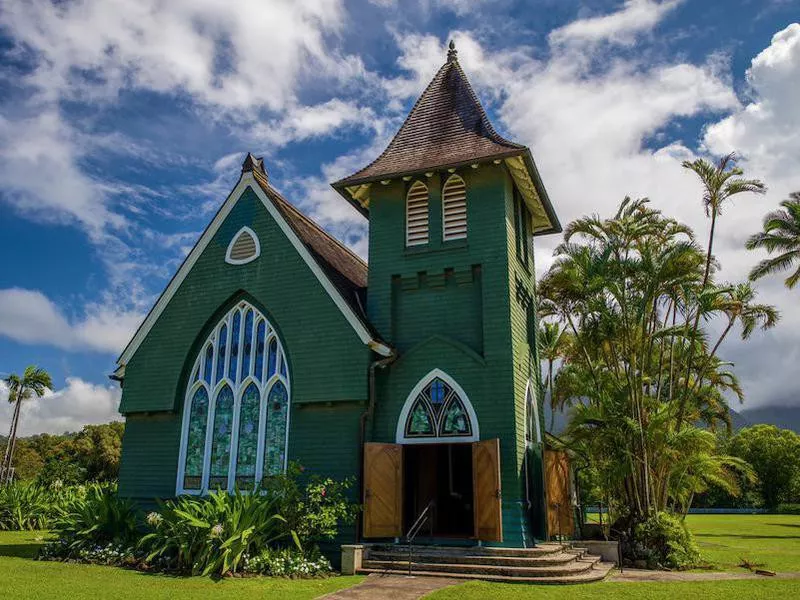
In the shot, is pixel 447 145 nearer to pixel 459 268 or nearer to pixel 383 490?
pixel 459 268

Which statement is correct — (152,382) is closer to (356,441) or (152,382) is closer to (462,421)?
(356,441)

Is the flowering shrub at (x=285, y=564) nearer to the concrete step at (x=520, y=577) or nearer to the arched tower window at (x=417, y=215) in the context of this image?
the concrete step at (x=520, y=577)

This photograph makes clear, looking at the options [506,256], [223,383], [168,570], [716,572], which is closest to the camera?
[168,570]

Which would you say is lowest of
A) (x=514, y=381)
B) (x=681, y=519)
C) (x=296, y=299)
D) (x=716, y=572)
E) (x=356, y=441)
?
(x=716, y=572)

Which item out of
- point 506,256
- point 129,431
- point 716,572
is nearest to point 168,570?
point 129,431

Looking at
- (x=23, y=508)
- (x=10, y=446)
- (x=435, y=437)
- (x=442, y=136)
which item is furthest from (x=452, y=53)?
→ (x=10, y=446)

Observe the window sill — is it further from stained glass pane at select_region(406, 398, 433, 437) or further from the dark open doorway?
the dark open doorway

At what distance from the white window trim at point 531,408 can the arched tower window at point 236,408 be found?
598 cm

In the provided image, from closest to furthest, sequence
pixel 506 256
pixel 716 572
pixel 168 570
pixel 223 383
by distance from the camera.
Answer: pixel 168 570
pixel 716 572
pixel 506 256
pixel 223 383

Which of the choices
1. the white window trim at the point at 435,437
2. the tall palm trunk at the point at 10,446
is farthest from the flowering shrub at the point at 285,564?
the tall palm trunk at the point at 10,446

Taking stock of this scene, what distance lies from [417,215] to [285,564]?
9116mm

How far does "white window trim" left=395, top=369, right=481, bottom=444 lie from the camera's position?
15.1 meters

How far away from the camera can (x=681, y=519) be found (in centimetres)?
1697

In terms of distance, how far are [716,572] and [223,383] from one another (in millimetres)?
12580
